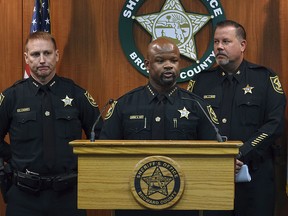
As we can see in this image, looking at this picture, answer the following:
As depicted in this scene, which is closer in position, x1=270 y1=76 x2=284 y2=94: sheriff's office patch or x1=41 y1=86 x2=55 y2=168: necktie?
x1=41 y1=86 x2=55 y2=168: necktie

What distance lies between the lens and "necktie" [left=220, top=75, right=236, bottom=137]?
10.7 feet

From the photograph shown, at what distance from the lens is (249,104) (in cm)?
329

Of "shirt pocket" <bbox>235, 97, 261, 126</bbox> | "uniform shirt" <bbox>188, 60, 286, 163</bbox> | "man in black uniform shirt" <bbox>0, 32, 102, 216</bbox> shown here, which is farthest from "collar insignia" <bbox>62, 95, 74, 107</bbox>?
"shirt pocket" <bbox>235, 97, 261, 126</bbox>

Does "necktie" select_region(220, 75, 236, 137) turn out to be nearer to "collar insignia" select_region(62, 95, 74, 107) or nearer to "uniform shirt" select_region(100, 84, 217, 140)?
"uniform shirt" select_region(100, 84, 217, 140)

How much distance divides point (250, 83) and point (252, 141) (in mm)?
415

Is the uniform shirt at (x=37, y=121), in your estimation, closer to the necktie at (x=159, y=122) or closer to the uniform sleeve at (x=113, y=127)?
the uniform sleeve at (x=113, y=127)

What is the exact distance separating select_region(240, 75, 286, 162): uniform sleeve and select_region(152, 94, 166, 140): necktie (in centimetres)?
70

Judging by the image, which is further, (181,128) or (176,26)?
(176,26)

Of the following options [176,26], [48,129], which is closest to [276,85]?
Answer: [176,26]

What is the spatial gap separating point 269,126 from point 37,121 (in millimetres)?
1396

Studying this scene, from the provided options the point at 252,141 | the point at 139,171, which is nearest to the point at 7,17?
the point at 252,141

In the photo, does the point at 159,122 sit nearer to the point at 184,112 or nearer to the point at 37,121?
the point at 184,112

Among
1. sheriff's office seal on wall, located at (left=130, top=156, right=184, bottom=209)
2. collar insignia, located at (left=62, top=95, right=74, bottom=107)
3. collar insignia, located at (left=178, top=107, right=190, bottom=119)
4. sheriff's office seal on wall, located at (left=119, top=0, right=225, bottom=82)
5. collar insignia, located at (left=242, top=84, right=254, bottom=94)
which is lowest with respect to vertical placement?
sheriff's office seal on wall, located at (left=130, top=156, right=184, bottom=209)

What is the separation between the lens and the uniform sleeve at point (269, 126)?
10.3 ft
